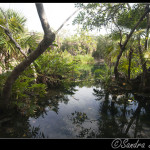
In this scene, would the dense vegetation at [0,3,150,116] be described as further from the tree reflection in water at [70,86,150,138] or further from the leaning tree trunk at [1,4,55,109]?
the tree reflection in water at [70,86,150,138]

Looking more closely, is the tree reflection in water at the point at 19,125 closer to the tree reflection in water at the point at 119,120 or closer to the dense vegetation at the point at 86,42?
the dense vegetation at the point at 86,42

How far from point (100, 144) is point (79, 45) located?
2360cm

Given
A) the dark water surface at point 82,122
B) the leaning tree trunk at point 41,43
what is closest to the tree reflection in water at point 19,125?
the dark water surface at point 82,122

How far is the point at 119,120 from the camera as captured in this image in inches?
101

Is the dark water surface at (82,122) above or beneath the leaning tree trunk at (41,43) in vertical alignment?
beneath

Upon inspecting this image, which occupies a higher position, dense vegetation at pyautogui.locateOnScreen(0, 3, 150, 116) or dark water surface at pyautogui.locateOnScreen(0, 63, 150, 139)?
dense vegetation at pyautogui.locateOnScreen(0, 3, 150, 116)

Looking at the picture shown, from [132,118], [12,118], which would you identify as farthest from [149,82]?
[12,118]

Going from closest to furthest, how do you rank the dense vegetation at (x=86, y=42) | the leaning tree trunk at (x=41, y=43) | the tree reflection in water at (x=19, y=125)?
the leaning tree trunk at (x=41, y=43) → the tree reflection in water at (x=19, y=125) → the dense vegetation at (x=86, y=42)

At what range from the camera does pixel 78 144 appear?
1.78 metres

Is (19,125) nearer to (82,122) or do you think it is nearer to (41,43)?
(82,122)

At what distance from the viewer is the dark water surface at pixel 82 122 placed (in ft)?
6.78

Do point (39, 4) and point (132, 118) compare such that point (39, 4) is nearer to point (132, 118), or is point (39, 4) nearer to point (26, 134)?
point (26, 134)

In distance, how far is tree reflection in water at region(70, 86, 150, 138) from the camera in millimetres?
2082

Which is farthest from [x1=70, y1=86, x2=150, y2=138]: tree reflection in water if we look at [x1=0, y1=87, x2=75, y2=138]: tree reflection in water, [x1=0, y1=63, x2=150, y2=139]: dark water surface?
[x1=0, y1=87, x2=75, y2=138]: tree reflection in water
